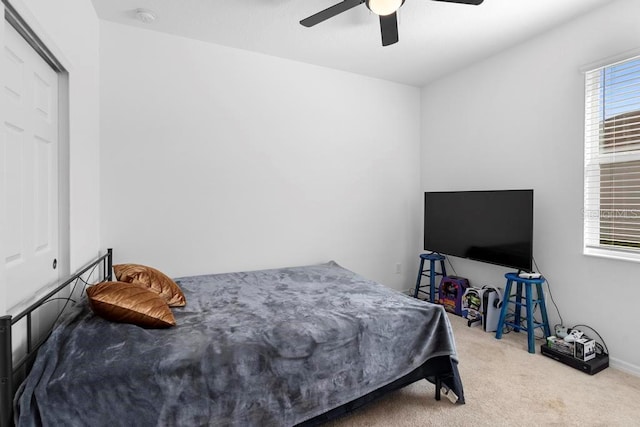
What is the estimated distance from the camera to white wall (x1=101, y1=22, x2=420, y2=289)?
107 inches

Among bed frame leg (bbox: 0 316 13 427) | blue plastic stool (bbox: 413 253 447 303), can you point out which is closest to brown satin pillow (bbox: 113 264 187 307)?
bed frame leg (bbox: 0 316 13 427)

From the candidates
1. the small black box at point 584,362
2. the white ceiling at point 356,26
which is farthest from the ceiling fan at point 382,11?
the small black box at point 584,362

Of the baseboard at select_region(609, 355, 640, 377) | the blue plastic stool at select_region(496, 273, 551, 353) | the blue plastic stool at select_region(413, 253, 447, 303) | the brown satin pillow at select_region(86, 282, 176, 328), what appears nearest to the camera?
the brown satin pillow at select_region(86, 282, 176, 328)

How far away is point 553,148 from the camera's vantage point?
279cm

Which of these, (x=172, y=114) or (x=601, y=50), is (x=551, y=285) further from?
(x=172, y=114)

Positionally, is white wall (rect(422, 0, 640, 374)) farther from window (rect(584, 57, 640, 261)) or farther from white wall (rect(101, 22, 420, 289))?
white wall (rect(101, 22, 420, 289))

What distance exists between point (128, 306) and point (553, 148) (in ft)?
11.0

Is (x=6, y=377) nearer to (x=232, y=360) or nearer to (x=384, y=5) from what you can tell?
(x=232, y=360)

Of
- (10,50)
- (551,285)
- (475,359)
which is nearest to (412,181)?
(551,285)

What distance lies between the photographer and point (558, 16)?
8.39 ft

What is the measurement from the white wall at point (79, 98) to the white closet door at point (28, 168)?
108mm

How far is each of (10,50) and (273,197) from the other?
7.05 ft

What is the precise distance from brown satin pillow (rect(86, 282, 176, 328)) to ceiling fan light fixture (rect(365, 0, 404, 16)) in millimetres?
2147

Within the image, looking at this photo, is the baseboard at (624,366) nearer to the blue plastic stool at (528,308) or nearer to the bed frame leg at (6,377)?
the blue plastic stool at (528,308)
